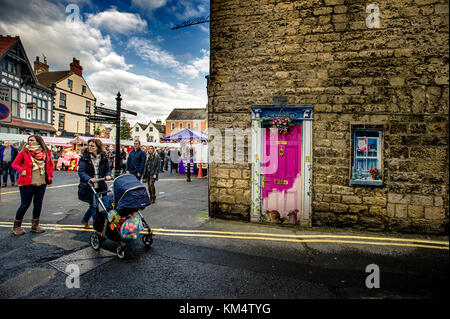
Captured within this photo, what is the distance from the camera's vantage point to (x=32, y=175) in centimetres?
504

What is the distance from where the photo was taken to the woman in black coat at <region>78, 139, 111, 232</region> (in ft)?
16.7

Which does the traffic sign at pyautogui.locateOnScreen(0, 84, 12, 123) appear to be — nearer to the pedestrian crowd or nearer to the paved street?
the pedestrian crowd

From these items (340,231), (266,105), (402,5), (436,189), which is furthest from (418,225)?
(402,5)

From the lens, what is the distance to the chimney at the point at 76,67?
34.9 m

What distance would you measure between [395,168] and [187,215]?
5.17 m

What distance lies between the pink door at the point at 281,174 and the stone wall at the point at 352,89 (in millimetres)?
412

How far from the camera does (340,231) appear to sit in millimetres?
5543

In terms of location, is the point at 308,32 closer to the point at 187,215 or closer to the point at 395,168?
the point at 395,168

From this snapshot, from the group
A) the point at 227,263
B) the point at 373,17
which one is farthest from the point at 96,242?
the point at 373,17

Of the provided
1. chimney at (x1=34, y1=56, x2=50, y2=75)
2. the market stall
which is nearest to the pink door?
the market stall

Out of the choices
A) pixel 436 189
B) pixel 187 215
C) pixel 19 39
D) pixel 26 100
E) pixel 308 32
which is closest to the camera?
pixel 436 189

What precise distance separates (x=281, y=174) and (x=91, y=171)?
4.39 m

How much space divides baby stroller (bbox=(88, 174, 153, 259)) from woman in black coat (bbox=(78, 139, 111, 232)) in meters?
0.86

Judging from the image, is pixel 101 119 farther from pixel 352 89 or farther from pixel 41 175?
pixel 352 89
